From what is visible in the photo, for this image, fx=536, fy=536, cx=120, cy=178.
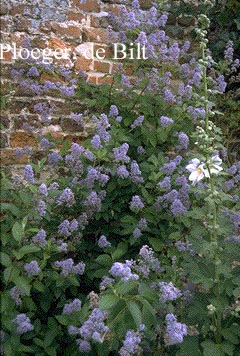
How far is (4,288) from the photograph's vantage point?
2.16m

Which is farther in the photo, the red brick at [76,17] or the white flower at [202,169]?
the red brick at [76,17]

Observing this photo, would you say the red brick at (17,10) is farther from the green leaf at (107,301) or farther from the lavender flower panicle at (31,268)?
the green leaf at (107,301)

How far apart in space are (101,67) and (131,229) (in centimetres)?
129

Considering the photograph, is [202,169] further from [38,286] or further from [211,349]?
[38,286]

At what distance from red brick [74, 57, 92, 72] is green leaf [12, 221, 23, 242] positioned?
165 centimetres

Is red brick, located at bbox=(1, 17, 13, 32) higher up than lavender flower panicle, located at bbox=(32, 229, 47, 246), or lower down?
higher up

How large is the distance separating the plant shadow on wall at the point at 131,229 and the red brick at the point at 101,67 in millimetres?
167

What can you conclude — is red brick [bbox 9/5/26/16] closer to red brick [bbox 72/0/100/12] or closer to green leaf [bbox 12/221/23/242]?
red brick [bbox 72/0/100/12]

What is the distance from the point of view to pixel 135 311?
1.87 meters

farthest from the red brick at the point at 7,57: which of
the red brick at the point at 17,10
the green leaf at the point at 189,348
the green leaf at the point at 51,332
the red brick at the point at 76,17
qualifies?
the green leaf at the point at 189,348

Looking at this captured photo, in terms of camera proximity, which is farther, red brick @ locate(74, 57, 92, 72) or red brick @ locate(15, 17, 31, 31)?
red brick @ locate(74, 57, 92, 72)

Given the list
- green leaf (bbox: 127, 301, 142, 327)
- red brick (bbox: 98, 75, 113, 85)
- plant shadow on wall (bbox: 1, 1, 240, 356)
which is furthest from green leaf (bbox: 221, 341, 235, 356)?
red brick (bbox: 98, 75, 113, 85)

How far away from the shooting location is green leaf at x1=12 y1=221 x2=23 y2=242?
2010mm

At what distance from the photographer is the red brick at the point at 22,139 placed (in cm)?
328
